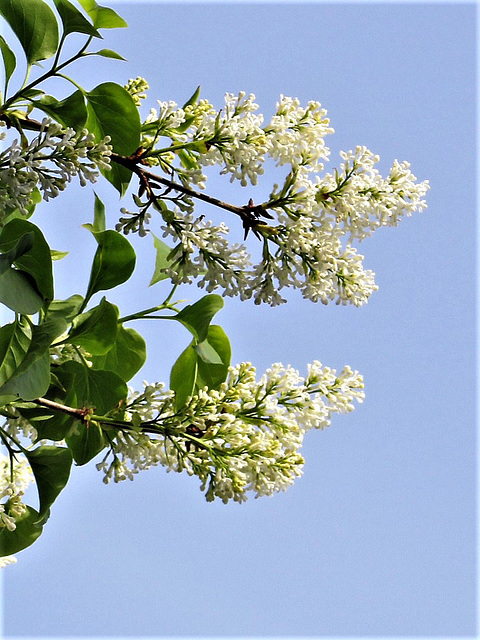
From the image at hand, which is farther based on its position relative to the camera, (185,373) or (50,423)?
(185,373)

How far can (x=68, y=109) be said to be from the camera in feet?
5.32

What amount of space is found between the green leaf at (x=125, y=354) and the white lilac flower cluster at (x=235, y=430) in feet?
1.14

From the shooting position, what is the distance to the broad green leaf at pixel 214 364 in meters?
1.82

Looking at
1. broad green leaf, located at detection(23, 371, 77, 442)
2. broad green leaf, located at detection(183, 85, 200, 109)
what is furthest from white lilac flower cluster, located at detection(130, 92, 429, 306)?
Answer: broad green leaf, located at detection(23, 371, 77, 442)

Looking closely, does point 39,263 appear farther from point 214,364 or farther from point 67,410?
point 214,364

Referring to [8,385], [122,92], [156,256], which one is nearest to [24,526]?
[8,385]

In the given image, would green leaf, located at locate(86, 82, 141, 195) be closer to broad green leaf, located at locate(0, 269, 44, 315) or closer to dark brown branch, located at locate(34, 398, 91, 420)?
broad green leaf, located at locate(0, 269, 44, 315)

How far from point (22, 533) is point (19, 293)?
1.99ft

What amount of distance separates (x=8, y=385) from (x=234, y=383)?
0.43 metres

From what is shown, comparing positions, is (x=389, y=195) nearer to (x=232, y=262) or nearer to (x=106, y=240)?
(x=232, y=262)

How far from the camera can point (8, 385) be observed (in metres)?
1.45

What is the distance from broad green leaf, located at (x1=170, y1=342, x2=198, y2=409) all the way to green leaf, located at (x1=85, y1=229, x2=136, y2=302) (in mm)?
222

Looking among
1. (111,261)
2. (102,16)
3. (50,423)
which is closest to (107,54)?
(102,16)

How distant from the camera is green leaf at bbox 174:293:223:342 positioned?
1.74 m
